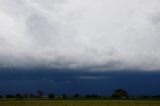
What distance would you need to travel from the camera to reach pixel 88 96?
19825 cm

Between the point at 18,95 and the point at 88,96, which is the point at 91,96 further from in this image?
the point at 18,95

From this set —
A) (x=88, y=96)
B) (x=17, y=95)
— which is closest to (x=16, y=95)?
(x=17, y=95)

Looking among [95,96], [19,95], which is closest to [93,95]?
[95,96]

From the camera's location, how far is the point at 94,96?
19812 cm

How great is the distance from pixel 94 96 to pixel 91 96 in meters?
1.63

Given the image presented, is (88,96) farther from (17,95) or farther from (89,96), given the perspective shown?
(17,95)

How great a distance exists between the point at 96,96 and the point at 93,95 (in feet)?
5.63

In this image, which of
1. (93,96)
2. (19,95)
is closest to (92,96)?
(93,96)

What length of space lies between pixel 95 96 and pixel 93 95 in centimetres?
126

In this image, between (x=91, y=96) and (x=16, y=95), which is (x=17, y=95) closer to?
(x=16, y=95)

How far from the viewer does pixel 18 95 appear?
195 meters

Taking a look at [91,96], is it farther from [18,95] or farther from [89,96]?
[18,95]

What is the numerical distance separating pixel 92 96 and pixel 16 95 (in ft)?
132

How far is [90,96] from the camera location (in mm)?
198000
